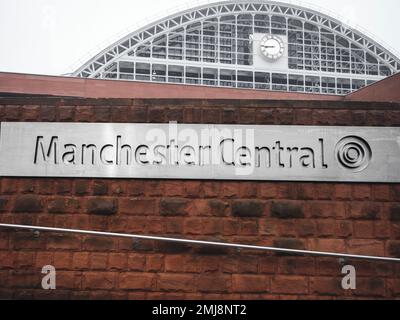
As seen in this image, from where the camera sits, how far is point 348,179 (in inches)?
256

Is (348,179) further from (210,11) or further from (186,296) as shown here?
(210,11)

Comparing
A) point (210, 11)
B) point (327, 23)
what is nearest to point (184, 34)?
point (210, 11)

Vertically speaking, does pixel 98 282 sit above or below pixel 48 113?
below

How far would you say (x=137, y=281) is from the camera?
6297 millimetres

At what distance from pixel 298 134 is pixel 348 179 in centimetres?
89

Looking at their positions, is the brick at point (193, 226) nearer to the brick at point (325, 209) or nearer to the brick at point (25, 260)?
the brick at point (325, 209)

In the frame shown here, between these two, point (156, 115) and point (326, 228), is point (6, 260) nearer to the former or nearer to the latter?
point (156, 115)

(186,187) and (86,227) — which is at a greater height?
(186,187)

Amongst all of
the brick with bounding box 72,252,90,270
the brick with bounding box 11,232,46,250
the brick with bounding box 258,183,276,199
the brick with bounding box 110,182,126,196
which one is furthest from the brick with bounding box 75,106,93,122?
the brick with bounding box 258,183,276,199

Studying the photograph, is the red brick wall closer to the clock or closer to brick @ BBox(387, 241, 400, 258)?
brick @ BBox(387, 241, 400, 258)

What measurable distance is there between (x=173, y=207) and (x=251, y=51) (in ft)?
Answer: 160

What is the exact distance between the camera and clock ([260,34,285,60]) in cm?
5250

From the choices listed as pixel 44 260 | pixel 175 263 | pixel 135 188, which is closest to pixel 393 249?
pixel 175 263
